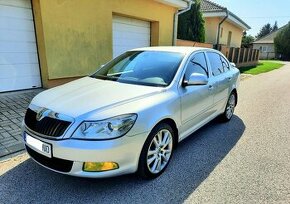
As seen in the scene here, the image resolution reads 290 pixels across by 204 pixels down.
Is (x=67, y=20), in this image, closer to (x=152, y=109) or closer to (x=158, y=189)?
(x=152, y=109)

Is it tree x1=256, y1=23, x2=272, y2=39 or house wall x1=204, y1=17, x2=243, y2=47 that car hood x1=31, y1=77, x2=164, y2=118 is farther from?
tree x1=256, y1=23, x2=272, y2=39

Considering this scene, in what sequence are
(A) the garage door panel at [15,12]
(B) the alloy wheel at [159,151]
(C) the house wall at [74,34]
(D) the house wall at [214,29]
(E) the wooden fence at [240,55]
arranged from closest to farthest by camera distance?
(B) the alloy wheel at [159,151], (A) the garage door panel at [15,12], (C) the house wall at [74,34], (E) the wooden fence at [240,55], (D) the house wall at [214,29]

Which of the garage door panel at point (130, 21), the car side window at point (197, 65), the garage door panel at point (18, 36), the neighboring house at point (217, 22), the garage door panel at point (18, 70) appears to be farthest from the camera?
the neighboring house at point (217, 22)

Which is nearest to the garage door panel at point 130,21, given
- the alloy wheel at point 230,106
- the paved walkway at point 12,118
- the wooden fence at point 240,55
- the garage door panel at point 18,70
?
the garage door panel at point 18,70

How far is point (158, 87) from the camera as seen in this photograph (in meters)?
3.33

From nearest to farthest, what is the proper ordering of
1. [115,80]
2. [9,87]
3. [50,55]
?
[115,80] < [9,87] < [50,55]

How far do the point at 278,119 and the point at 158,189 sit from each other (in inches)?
167

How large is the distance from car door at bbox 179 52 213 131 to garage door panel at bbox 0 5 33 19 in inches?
186

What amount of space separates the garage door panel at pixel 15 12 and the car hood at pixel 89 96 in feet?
12.2

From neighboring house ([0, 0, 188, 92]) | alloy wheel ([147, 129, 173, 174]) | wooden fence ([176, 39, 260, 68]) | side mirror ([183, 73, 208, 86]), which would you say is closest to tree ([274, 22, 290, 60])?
wooden fence ([176, 39, 260, 68])

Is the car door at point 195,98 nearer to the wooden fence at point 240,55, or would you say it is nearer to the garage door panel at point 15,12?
the garage door panel at point 15,12

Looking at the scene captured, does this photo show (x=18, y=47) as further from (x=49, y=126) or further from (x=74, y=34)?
(x=49, y=126)

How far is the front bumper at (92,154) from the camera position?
2477mm

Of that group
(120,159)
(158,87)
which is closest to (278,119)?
(158,87)
